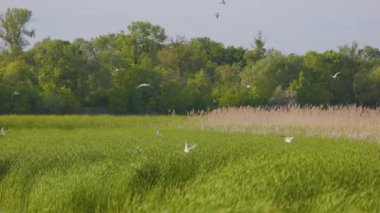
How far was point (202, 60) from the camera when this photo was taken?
5644cm

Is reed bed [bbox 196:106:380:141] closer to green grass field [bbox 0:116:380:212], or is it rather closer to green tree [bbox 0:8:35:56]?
green grass field [bbox 0:116:380:212]

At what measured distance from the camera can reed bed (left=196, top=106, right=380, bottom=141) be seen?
19.8m

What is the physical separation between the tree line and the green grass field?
22.3 metres

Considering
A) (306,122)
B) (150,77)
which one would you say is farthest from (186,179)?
(150,77)

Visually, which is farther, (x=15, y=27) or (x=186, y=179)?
(x=15, y=27)

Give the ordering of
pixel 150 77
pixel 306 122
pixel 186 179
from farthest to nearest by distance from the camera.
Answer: pixel 150 77, pixel 306 122, pixel 186 179

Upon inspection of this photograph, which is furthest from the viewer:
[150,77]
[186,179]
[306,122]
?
[150,77]

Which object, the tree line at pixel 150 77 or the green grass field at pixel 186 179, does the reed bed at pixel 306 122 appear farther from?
the tree line at pixel 150 77

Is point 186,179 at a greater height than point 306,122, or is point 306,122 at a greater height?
point 306,122

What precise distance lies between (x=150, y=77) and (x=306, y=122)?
22536 mm

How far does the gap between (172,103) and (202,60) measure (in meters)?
14.6

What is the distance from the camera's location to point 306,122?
2219cm

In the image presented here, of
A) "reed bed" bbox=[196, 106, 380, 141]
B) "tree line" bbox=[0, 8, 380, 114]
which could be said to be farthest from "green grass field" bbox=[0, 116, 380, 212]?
"tree line" bbox=[0, 8, 380, 114]

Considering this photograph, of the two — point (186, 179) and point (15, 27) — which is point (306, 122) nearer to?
point (186, 179)
